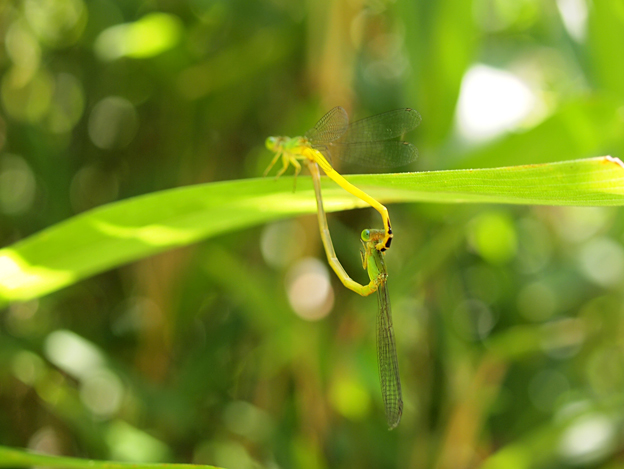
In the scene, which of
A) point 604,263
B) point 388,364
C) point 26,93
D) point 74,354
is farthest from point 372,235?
point 26,93

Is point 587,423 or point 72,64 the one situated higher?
point 72,64

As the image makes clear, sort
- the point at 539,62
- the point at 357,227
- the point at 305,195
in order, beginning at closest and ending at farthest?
the point at 305,195, the point at 357,227, the point at 539,62

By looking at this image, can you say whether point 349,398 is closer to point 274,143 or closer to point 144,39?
point 274,143

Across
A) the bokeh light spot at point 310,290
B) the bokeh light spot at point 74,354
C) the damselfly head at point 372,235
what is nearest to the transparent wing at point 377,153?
the damselfly head at point 372,235

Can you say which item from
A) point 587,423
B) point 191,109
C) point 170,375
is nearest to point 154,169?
point 191,109

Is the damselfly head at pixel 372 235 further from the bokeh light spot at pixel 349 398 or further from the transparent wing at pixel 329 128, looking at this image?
the bokeh light spot at pixel 349 398

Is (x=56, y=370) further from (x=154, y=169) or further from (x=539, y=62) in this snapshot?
(x=539, y=62)
